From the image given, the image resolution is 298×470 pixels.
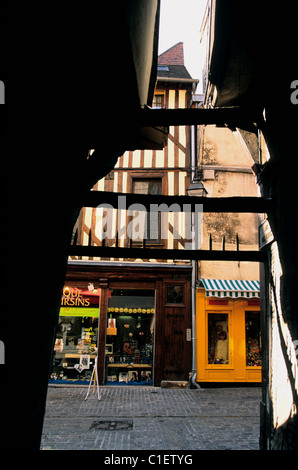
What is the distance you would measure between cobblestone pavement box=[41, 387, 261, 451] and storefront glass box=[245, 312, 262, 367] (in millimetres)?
887

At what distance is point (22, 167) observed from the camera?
1606 millimetres

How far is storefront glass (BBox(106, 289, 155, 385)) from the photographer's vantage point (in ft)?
33.8

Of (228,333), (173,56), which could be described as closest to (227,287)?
(228,333)

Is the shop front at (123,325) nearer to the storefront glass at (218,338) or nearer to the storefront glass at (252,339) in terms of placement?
the storefront glass at (218,338)

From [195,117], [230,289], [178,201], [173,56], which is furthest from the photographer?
[173,56]

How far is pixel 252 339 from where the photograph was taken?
10609 mm

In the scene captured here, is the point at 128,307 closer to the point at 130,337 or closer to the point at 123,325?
the point at 123,325

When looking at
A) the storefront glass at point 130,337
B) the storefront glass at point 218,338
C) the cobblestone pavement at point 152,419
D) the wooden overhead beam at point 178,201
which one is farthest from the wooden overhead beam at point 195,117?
the storefront glass at point 218,338

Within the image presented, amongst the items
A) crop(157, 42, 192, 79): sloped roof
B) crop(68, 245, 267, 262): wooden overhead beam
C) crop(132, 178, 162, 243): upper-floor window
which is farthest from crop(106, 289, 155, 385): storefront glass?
crop(68, 245, 267, 262): wooden overhead beam

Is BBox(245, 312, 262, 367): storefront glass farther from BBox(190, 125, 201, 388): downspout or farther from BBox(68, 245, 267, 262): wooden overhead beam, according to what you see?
BBox(68, 245, 267, 262): wooden overhead beam

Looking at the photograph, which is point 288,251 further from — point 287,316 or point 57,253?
point 57,253

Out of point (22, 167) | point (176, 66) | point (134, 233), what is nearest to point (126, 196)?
point (22, 167)

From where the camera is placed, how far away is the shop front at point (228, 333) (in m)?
10.1

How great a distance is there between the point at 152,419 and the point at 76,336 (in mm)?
4407
